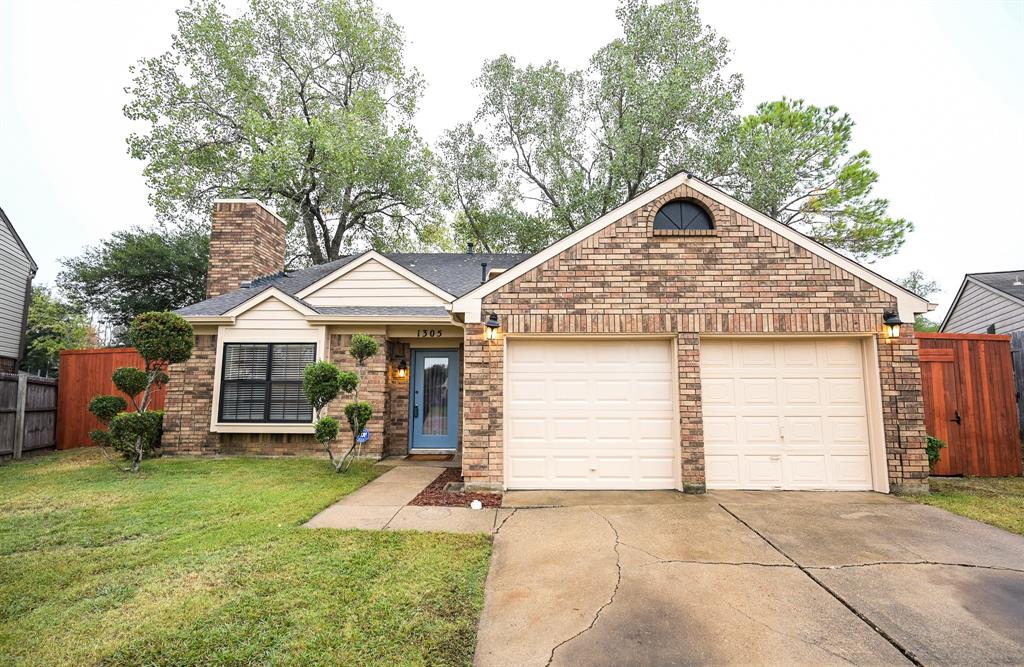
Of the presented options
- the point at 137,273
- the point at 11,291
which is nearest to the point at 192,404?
the point at 11,291

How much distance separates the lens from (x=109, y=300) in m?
20.9

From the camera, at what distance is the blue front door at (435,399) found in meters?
9.58

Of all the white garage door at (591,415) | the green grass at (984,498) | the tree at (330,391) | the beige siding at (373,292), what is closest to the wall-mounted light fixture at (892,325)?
the green grass at (984,498)

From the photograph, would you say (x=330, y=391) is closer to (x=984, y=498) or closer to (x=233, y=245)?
(x=233, y=245)

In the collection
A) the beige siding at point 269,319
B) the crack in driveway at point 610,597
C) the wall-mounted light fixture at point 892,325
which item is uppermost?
the beige siding at point 269,319

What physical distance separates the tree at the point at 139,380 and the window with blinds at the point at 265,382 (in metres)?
1.25

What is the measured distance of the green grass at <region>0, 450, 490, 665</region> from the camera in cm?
251

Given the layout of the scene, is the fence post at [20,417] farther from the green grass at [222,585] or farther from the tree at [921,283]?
the tree at [921,283]

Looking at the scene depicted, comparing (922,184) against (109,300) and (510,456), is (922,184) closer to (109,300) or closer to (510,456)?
(510,456)

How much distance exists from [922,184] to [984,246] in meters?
26.4

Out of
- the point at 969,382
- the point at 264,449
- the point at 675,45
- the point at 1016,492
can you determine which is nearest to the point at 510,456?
the point at 264,449

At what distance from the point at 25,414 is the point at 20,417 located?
0.61 feet

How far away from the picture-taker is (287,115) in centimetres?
1992

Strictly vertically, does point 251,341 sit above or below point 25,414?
above
